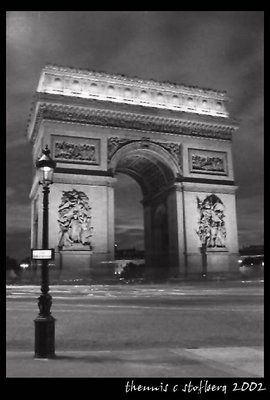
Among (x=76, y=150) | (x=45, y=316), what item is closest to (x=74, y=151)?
(x=76, y=150)

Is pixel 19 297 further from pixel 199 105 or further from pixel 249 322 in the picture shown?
pixel 199 105

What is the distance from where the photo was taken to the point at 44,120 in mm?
26141

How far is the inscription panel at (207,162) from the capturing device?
29.2 meters

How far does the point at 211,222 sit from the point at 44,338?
21.4 m

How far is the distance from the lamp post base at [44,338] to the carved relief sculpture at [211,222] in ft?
67.0

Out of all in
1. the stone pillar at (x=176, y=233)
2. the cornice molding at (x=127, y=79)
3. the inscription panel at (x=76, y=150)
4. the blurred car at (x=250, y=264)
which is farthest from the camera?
the blurred car at (x=250, y=264)

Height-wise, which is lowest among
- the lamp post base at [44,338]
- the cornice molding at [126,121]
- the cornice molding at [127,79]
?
the lamp post base at [44,338]

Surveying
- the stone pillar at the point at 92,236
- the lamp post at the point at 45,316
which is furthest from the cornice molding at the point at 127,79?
the lamp post at the point at 45,316

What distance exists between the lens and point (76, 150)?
26359 mm

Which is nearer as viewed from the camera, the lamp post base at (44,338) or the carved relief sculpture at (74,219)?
the lamp post base at (44,338)

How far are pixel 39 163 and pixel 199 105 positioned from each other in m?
23.0

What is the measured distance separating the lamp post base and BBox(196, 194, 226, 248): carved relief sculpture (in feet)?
67.0

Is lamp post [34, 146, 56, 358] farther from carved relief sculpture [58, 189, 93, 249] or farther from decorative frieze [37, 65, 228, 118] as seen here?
decorative frieze [37, 65, 228, 118]

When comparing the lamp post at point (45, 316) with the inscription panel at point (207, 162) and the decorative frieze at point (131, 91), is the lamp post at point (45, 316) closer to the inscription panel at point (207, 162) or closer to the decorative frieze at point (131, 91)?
the decorative frieze at point (131, 91)
